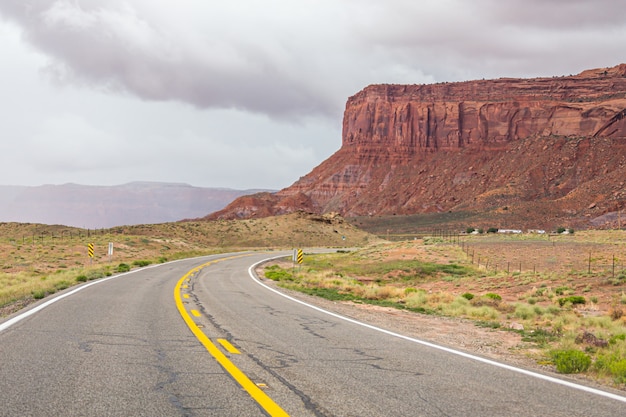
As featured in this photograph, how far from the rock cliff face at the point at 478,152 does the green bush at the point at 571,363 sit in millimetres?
102015

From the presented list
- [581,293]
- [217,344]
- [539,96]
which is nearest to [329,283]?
[581,293]

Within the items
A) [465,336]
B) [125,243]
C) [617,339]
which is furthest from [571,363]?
[125,243]

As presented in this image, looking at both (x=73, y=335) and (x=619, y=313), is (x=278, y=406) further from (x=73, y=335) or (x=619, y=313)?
(x=619, y=313)

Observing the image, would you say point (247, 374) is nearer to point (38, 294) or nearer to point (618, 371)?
point (618, 371)

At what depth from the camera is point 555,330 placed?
39.5 feet

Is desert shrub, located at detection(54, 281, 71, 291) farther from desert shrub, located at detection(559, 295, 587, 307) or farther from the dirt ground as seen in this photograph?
desert shrub, located at detection(559, 295, 587, 307)

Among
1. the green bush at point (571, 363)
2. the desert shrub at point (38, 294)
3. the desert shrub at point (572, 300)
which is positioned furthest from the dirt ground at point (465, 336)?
the desert shrub at point (572, 300)

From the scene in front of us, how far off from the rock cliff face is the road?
103 m

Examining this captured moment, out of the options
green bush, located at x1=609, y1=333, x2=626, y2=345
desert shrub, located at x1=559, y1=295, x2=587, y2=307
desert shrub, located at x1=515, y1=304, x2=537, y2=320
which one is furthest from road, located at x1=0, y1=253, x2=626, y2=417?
desert shrub, located at x1=559, y1=295, x2=587, y2=307

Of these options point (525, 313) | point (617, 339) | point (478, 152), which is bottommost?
point (525, 313)

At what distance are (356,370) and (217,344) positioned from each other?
7.96ft

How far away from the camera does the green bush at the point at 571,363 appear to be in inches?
299

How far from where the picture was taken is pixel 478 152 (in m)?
161

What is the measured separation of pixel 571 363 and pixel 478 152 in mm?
160344
